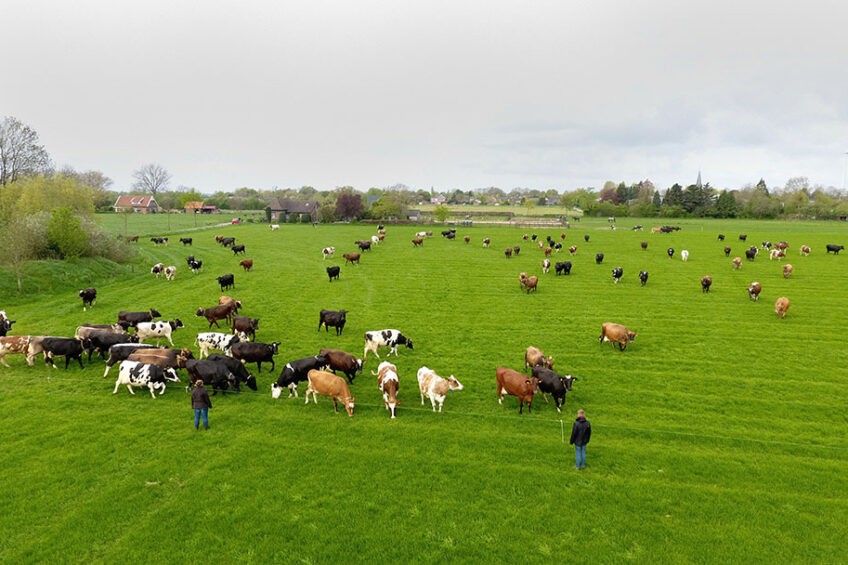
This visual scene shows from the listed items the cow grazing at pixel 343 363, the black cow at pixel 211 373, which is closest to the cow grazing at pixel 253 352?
the black cow at pixel 211 373

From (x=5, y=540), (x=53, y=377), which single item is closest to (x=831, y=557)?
(x=5, y=540)

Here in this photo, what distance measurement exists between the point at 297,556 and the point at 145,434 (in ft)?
22.2

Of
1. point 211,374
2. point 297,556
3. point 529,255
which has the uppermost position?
point 529,255

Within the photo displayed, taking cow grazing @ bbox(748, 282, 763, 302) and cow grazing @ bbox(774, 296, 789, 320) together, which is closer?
cow grazing @ bbox(774, 296, 789, 320)

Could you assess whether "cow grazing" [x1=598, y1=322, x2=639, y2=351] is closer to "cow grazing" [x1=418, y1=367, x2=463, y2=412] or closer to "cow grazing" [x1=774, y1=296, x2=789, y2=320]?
"cow grazing" [x1=418, y1=367, x2=463, y2=412]

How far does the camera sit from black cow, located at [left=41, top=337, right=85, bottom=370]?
16.5 meters

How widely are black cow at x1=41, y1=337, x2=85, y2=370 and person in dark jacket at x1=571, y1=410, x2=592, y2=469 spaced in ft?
59.8

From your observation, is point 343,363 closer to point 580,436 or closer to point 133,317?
point 580,436

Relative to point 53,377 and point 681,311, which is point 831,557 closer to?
point 681,311

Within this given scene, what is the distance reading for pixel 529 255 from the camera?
4769 cm

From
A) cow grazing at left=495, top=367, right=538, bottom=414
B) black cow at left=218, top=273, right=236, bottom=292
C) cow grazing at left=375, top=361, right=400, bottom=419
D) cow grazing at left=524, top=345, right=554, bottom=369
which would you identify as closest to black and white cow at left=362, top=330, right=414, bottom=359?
cow grazing at left=375, top=361, right=400, bottom=419

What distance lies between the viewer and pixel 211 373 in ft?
46.9

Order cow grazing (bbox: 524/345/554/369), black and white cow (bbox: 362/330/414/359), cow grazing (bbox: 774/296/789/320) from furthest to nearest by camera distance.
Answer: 1. cow grazing (bbox: 774/296/789/320)
2. black and white cow (bbox: 362/330/414/359)
3. cow grazing (bbox: 524/345/554/369)

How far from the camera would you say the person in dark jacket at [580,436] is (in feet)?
34.0
